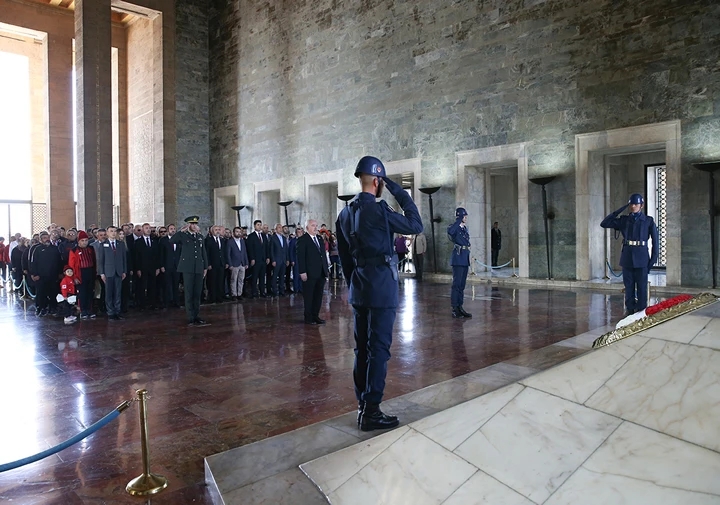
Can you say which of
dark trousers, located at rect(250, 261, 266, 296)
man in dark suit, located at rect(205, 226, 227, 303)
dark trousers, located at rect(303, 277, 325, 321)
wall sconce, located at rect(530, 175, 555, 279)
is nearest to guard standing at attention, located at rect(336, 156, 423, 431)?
dark trousers, located at rect(303, 277, 325, 321)

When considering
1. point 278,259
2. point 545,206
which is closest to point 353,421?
point 278,259

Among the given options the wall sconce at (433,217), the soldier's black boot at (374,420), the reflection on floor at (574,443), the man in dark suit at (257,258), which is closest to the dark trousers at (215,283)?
the man in dark suit at (257,258)

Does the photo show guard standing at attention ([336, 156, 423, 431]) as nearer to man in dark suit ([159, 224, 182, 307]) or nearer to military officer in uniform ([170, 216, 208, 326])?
military officer in uniform ([170, 216, 208, 326])

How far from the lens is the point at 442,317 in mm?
8602

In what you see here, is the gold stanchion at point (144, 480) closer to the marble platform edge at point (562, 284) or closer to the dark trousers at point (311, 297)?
the dark trousers at point (311, 297)

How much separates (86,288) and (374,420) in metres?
7.61

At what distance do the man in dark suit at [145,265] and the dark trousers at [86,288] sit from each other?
958 millimetres

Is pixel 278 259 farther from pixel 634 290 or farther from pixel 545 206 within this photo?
pixel 634 290

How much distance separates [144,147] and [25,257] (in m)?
15.4

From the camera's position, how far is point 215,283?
11.0 metres

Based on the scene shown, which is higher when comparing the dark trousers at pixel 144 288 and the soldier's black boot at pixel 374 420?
the dark trousers at pixel 144 288

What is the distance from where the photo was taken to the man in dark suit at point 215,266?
1088 centimetres

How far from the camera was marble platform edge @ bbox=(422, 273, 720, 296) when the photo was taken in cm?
1087

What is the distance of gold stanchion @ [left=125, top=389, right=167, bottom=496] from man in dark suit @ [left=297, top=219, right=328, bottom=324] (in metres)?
5.24
